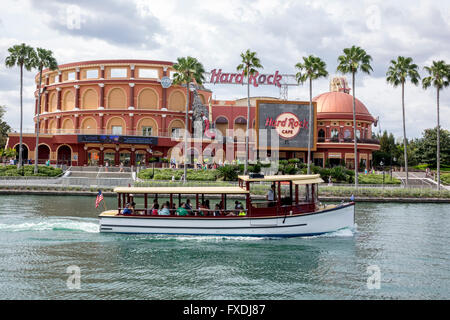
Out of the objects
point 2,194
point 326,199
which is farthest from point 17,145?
point 326,199

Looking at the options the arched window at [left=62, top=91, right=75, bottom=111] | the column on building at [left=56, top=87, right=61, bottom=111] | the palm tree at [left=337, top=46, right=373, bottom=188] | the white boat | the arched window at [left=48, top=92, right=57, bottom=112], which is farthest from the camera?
the arched window at [left=48, top=92, right=57, bottom=112]

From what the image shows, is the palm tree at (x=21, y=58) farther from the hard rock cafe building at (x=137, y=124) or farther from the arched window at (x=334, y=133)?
the arched window at (x=334, y=133)

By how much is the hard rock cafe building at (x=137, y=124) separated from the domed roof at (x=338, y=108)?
0.26m

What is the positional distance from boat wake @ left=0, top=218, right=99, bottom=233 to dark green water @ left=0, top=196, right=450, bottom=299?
0.18 feet

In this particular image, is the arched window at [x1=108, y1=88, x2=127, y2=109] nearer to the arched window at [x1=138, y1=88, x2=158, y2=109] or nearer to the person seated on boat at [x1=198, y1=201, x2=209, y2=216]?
the arched window at [x1=138, y1=88, x2=158, y2=109]

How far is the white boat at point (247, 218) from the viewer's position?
18578 mm

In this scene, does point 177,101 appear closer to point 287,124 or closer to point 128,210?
point 287,124

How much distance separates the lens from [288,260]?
1520 centimetres

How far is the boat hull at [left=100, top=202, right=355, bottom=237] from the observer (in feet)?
61.0

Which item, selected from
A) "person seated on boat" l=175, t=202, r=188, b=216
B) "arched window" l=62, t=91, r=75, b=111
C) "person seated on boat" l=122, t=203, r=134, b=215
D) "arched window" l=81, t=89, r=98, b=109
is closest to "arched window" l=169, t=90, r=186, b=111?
"arched window" l=81, t=89, r=98, b=109

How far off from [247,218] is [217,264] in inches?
174

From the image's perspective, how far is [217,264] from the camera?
47.6 ft

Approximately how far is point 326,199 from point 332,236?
19.3m

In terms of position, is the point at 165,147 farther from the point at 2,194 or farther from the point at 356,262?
the point at 356,262
